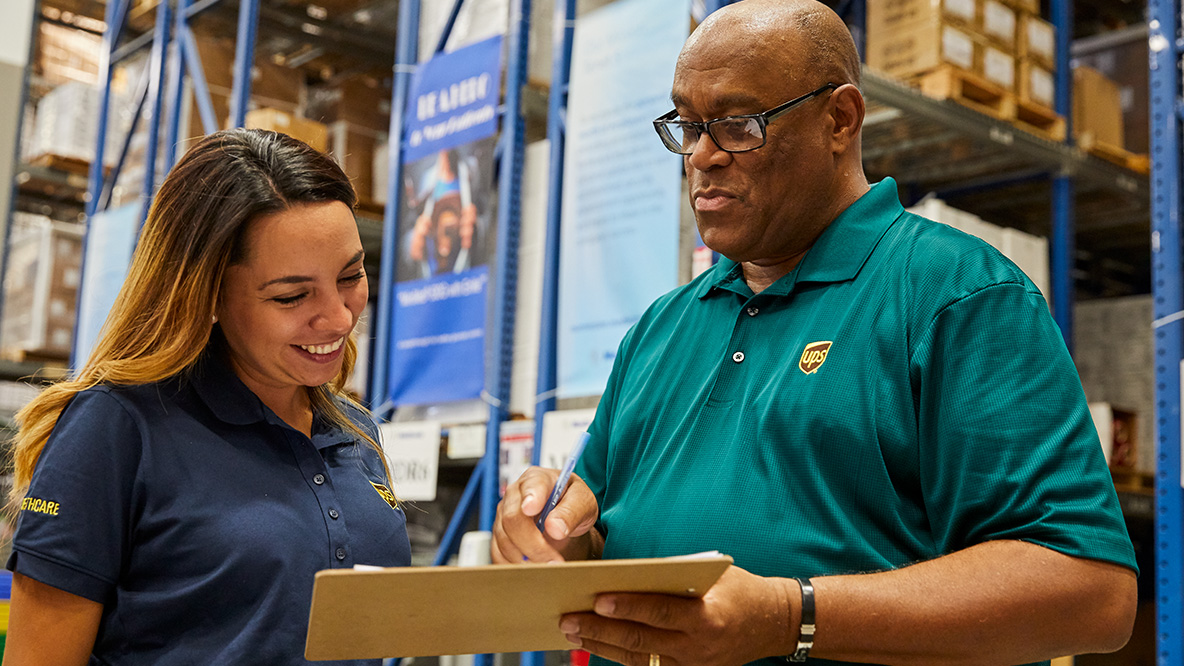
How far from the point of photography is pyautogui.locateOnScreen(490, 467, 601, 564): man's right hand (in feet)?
5.77

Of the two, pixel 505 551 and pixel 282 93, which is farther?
pixel 282 93

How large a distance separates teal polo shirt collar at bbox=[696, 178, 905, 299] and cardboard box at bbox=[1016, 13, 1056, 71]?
4408 millimetres

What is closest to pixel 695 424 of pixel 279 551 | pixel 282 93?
pixel 279 551

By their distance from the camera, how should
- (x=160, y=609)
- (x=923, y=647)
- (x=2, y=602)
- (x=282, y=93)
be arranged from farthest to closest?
(x=282, y=93)
(x=2, y=602)
(x=160, y=609)
(x=923, y=647)

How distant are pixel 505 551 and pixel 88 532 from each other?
636 mm

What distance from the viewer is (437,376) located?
5.36 m

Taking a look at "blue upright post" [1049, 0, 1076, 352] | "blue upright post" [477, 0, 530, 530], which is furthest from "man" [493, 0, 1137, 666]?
"blue upright post" [1049, 0, 1076, 352]

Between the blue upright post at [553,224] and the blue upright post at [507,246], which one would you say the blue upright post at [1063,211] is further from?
the blue upright post at [507,246]

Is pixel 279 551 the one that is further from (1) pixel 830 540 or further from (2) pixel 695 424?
(1) pixel 830 540

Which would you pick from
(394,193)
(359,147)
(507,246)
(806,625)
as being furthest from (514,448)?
(806,625)

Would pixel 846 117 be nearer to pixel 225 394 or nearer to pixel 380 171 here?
pixel 225 394

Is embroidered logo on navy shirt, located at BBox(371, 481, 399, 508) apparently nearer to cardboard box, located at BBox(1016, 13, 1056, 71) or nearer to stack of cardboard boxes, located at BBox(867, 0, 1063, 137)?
stack of cardboard boxes, located at BBox(867, 0, 1063, 137)

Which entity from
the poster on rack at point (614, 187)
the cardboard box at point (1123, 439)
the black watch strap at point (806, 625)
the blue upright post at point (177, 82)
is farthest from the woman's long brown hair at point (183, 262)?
the blue upright post at point (177, 82)

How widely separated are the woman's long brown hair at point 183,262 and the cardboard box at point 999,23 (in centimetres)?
445
